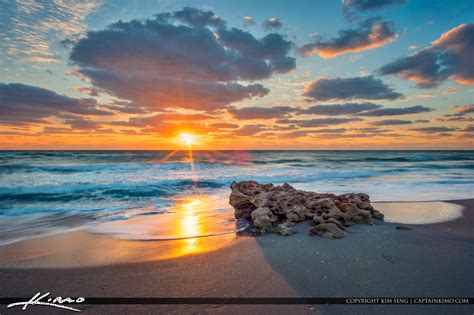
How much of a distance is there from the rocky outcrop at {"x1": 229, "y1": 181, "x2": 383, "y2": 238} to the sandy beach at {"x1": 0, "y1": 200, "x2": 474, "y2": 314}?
1.02 feet

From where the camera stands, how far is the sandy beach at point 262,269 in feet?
8.48

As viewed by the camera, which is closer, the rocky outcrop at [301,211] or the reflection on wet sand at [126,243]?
the reflection on wet sand at [126,243]

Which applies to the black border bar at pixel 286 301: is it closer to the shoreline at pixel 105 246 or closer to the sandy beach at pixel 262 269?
the sandy beach at pixel 262 269

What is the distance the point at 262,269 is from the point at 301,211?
231cm

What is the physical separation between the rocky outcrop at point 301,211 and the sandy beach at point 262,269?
0.31 meters

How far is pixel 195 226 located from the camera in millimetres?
5871

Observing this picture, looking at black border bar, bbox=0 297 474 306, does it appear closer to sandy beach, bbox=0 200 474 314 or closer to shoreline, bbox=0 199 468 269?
sandy beach, bbox=0 200 474 314

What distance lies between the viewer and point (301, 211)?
5.23 m

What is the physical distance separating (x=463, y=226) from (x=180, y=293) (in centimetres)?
593

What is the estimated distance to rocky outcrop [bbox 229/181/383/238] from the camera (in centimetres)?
464
